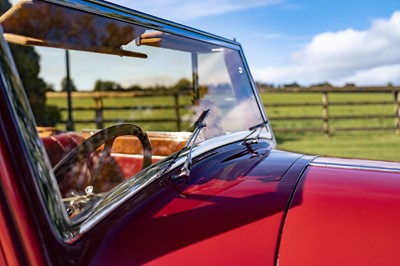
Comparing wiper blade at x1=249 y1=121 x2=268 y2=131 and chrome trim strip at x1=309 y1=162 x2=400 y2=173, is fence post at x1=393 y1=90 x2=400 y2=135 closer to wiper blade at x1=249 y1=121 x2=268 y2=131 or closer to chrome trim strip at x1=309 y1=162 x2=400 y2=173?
wiper blade at x1=249 y1=121 x2=268 y2=131

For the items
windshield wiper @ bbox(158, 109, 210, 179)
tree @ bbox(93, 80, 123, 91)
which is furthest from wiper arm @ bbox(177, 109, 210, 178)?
tree @ bbox(93, 80, 123, 91)

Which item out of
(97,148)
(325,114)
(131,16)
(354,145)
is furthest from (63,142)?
(325,114)

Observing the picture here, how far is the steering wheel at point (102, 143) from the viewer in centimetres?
147

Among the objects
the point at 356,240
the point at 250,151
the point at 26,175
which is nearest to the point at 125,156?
the point at 250,151

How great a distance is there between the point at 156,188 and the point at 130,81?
1.05 m

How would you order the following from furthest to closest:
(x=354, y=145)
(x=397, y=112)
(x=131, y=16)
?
(x=397, y=112)
(x=354, y=145)
(x=131, y=16)

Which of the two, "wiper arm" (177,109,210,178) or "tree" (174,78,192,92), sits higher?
"tree" (174,78,192,92)

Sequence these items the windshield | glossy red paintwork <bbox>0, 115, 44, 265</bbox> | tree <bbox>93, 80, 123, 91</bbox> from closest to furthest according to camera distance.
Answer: glossy red paintwork <bbox>0, 115, 44, 265</bbox> < the windshield < tree <bbox>93, 80, 123, 91</bbox>

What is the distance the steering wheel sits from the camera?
4.83 feet

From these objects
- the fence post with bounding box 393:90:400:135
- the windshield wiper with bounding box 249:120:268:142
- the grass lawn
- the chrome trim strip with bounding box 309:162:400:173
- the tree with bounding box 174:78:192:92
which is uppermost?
the tree with bounding box 174:78:192:92

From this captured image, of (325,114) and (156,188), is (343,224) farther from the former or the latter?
(325,114)

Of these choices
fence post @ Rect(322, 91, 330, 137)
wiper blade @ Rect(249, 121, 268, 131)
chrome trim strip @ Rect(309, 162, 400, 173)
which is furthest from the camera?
fence post @ Rect(322, 91, 330, 137)

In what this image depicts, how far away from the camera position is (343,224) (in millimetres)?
1171

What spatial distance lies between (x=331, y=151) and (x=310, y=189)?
24.8ft
